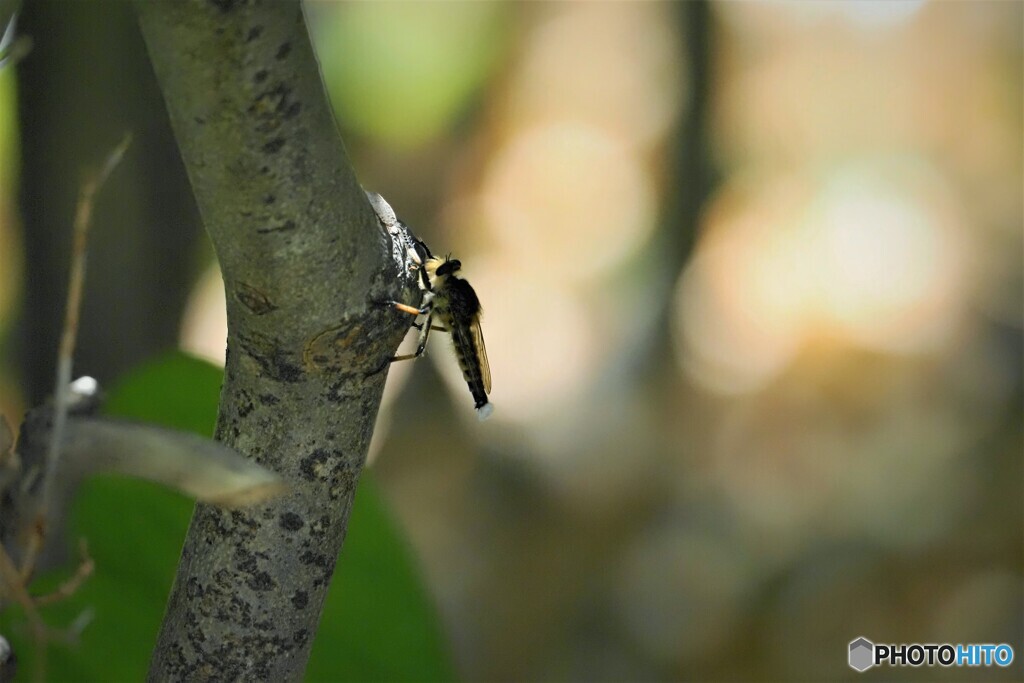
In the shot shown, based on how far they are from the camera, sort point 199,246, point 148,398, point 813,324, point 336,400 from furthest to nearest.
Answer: point 813,324
point 199,246
point 148,398
point 336,400

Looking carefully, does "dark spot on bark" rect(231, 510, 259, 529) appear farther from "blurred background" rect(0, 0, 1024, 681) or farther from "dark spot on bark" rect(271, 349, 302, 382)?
"blurred background" rect(0, 0, 1024, 681)

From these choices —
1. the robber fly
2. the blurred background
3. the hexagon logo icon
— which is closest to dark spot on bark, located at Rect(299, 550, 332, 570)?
the robber fly

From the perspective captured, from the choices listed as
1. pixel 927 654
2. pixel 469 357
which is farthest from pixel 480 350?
pixel 927 654

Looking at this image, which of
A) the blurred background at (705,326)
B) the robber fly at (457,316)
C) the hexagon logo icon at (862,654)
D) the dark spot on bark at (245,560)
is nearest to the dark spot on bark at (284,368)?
the dark spot on bark at (245,560)

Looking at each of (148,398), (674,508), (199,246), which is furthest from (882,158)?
(148,398)

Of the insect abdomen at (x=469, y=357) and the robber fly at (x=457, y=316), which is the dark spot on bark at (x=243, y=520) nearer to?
the robber fly at (x=457, y=316)

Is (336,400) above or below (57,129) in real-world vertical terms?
below

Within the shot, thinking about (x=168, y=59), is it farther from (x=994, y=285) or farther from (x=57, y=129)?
(x=994, y=285)
